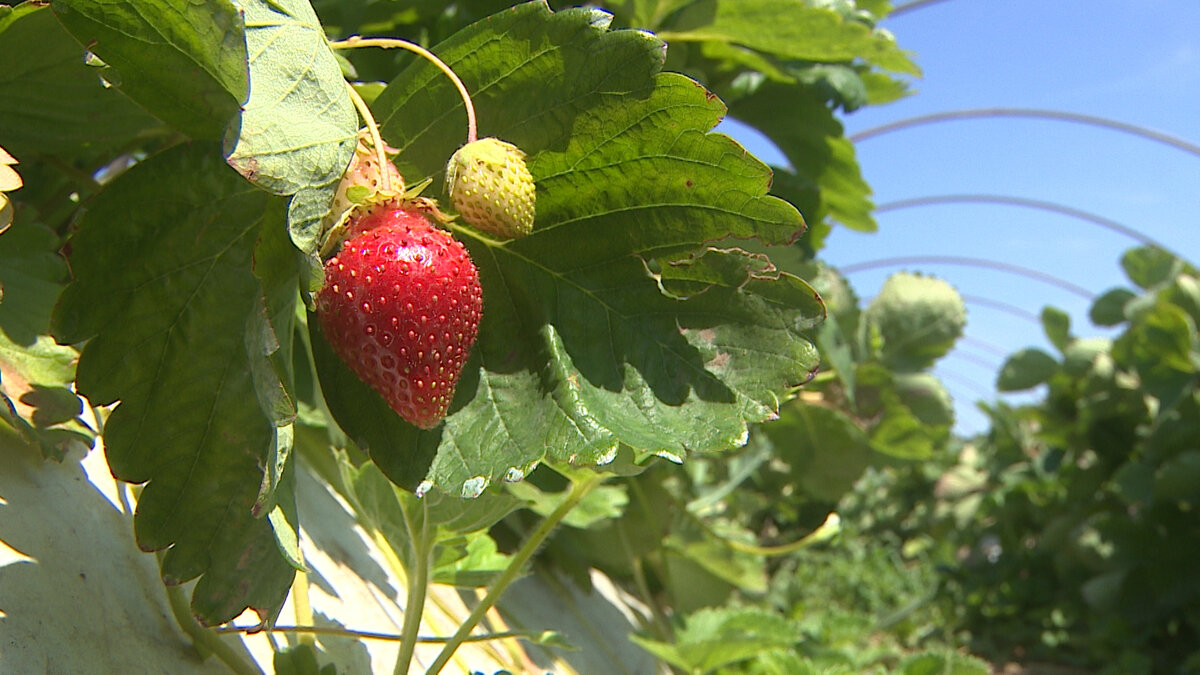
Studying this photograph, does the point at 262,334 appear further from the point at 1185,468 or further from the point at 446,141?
the point at 1185,468

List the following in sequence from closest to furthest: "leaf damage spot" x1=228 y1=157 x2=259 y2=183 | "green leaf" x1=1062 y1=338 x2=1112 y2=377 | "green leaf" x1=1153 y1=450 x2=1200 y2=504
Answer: "leaf damage spot" x1=228 y1=157 x2=259 y2=183 < "green leaf" x1=1153 y1=450 x2=1200 y2=504 < "green leaf" x1=1062 y1=338 x2=1112 y2=377

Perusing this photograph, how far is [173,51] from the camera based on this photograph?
377 mm

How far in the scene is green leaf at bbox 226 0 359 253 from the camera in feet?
1.12

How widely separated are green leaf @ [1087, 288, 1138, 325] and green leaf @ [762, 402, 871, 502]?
148cm

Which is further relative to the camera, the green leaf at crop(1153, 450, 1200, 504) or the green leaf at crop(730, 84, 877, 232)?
the green leaf at crop(1153, 450, 1200, 504)

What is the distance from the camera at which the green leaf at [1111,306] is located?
2.46m

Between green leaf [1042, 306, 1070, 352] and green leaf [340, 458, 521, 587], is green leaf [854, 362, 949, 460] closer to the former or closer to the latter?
green leaf [340, 458, 521, 587]

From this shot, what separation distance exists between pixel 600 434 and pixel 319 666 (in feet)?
0.73

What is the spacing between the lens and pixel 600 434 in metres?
0.44

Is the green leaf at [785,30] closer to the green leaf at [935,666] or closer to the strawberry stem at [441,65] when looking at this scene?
the strawberry stem at [441,65]

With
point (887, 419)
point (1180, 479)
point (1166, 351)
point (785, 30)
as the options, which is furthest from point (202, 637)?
point (1166, 351)

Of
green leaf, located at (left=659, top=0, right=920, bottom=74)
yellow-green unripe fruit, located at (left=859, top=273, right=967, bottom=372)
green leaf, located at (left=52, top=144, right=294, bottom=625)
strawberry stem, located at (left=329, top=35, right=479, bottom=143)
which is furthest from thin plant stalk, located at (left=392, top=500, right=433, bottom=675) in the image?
yellow-green unripe fruit, located at (left=859, top=273, right=967, bottom=372)

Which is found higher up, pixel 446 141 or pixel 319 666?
pixel 446 141

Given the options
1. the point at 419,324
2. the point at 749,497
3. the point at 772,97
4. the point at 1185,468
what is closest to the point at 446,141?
the point at 419,324
